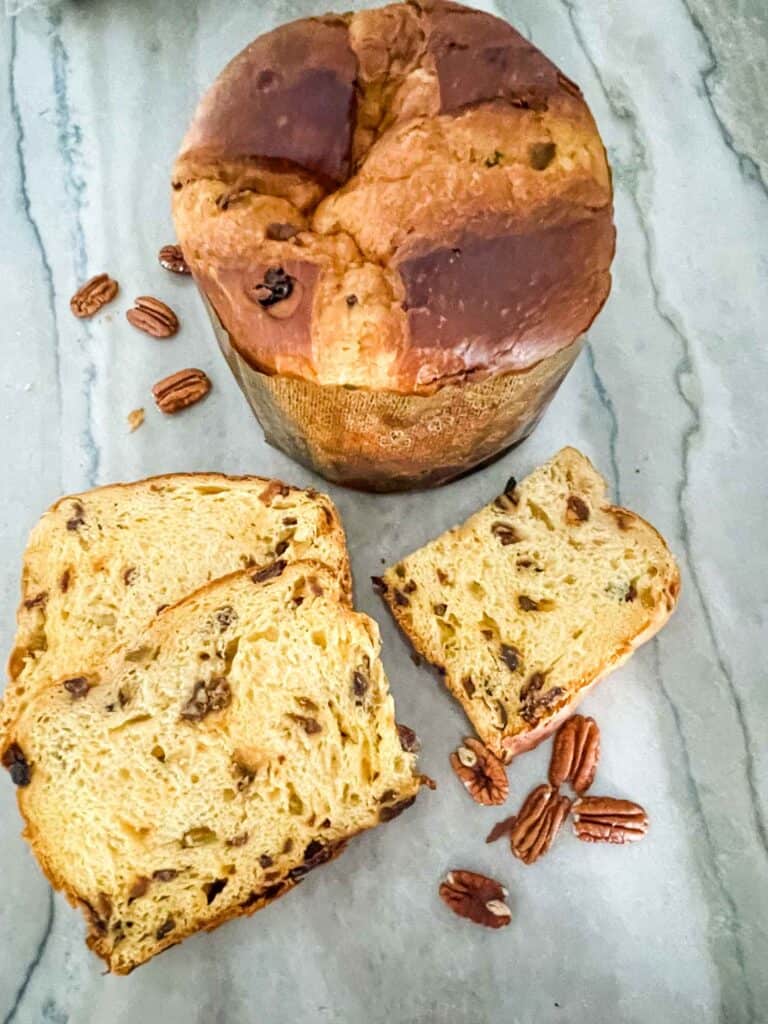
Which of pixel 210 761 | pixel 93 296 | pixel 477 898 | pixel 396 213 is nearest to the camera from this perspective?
pixel 396 213

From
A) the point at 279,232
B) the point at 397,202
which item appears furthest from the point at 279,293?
the point at 397,202

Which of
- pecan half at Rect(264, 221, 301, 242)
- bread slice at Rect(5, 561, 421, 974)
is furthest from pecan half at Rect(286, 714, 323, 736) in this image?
pecan half at Rect(264, 221, 301, 242)

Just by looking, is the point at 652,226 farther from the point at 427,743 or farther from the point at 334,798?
the point at 334,798

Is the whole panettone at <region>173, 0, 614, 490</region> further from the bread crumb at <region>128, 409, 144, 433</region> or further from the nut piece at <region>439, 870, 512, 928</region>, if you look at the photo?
the nut piece at <region>439, 870, 512, 928</region>

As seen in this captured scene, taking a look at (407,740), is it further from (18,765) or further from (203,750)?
(18,765)

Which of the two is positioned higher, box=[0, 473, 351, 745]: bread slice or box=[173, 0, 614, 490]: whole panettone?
box=[173, 0, 614, 490]: whole panettone

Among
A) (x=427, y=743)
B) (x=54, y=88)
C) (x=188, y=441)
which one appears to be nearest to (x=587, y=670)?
(x=427, y=743)

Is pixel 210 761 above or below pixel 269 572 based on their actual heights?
below

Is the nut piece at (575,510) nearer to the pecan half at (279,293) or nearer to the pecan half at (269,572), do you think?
the pecan half at (269,572)
